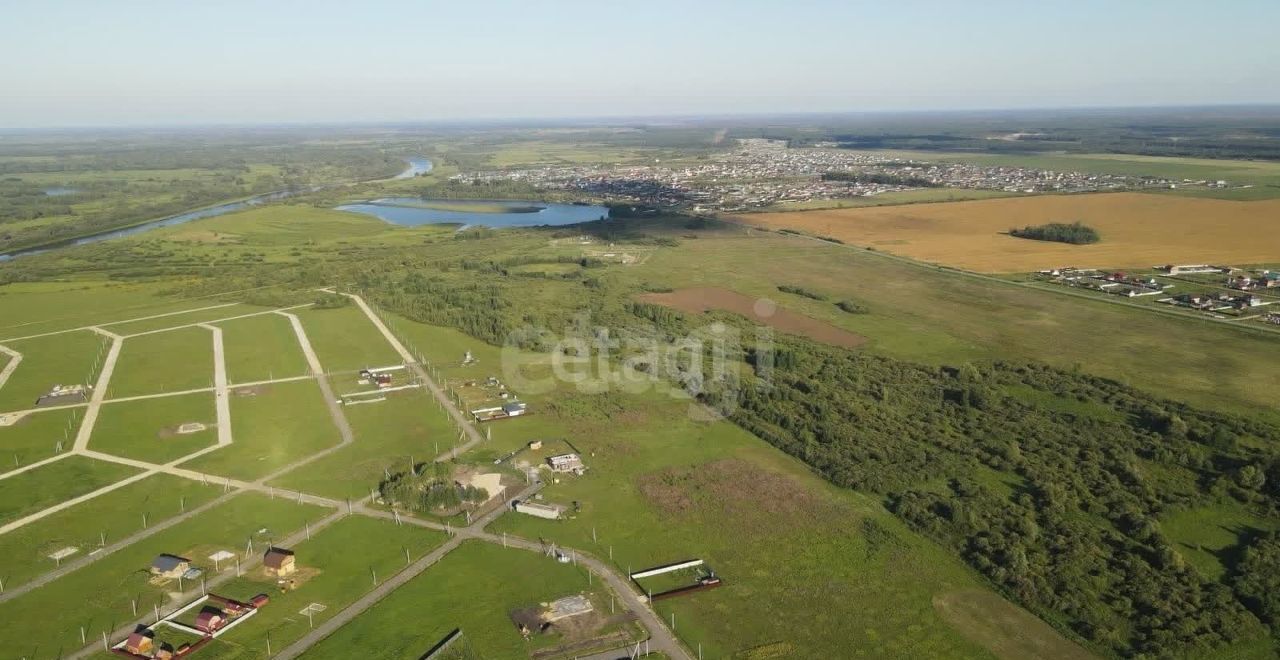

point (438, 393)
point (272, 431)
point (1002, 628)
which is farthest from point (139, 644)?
point (1002, 628)

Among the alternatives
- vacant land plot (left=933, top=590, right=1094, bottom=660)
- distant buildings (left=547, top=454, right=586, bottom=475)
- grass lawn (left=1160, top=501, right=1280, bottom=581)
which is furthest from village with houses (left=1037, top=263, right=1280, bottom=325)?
distant buildings (left=547, top=454, right=586, bottom=475)

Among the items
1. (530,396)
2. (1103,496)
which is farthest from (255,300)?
(1103,496)

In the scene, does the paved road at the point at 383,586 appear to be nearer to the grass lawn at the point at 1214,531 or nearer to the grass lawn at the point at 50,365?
the grass lawn at the point at 1214,531

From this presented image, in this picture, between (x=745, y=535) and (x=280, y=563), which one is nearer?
(x=280, y=563)

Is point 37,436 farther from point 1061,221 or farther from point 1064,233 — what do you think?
point 1061,221

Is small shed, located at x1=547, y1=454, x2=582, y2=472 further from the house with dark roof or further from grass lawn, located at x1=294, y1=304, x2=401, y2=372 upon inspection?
grass lawn, located at x1=294, y1=304, x2=401, y2=372

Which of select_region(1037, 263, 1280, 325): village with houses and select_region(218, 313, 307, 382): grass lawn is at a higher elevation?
select_region(1037, 263, 1280, 325): village with houses

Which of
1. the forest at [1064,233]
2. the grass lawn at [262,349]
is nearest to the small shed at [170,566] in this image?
the grass lawn at [262,349]
